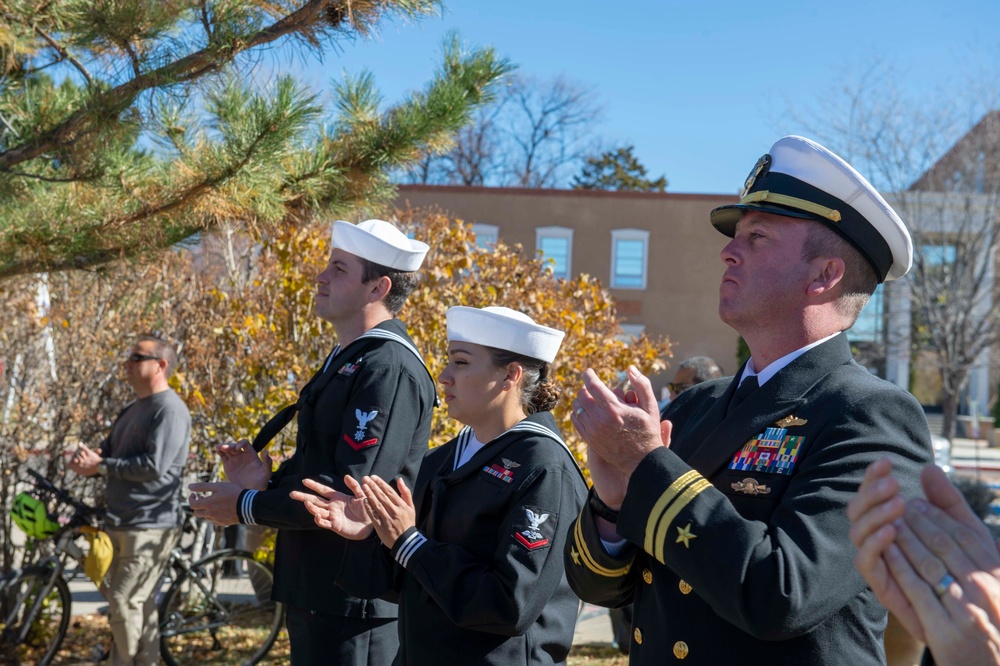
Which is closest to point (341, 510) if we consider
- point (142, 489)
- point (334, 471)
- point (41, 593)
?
point (334, 471)

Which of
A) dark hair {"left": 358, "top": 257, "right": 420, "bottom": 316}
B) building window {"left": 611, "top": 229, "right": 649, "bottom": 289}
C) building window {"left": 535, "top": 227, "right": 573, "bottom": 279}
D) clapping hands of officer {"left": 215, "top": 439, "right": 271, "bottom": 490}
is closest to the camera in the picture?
clapping hands of officer {"left": 215, "top": 439, "right": 271, "bottom": 490}

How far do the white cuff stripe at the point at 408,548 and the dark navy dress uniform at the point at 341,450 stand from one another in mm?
449

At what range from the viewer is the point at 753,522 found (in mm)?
1766

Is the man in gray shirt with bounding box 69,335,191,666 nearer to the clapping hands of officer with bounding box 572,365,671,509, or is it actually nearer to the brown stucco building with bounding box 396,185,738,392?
the clapping hands of officer with bounding box 572,365,671,509

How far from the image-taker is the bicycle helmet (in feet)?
19.3

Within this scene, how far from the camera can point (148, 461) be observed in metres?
5.62

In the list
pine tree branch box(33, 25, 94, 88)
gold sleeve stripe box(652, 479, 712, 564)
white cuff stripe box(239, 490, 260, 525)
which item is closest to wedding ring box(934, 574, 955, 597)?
gold sleeve stripe box(652, 479, 712, 564)

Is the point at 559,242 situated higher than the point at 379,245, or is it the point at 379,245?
the point at 559,242

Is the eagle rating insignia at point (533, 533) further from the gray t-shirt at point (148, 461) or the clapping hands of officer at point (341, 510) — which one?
the gray t-shirt at point (148, 461)

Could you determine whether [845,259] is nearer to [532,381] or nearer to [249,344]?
[532,381]

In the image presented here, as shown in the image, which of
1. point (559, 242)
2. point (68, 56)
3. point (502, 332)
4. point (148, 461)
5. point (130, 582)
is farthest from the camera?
point (559, 242)

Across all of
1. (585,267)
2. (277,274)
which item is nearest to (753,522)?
(277,274)

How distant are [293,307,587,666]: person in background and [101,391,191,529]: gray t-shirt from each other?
9.55ft

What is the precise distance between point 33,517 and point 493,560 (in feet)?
13.7
